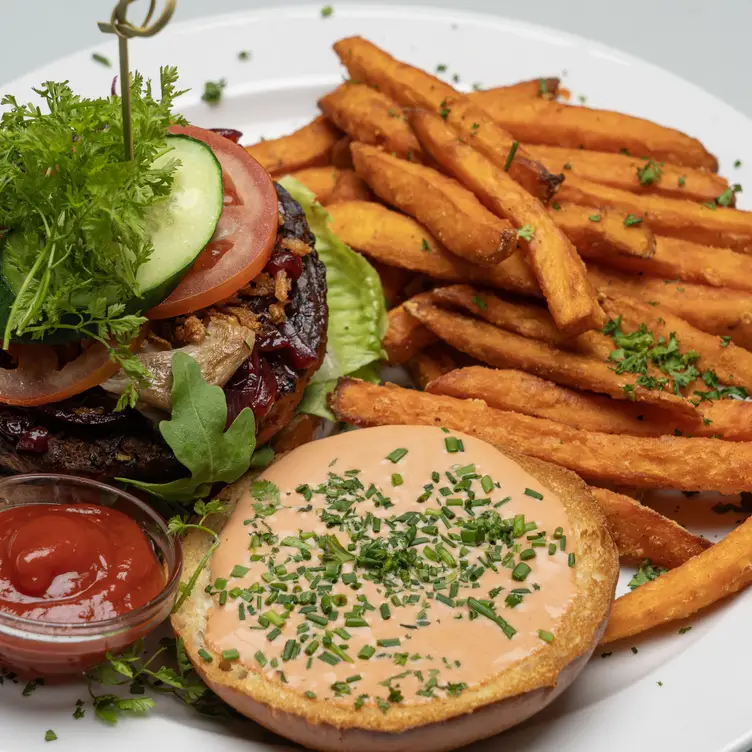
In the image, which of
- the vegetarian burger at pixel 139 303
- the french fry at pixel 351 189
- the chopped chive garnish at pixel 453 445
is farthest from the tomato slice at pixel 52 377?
the french fry at pixel 351 189

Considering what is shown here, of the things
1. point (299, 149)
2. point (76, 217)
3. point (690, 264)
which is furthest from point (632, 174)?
point (76, 217)

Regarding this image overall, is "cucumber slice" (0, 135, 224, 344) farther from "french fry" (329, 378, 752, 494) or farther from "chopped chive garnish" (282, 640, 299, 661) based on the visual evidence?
"chopped chive garnish" (282, 640, 299, 661)

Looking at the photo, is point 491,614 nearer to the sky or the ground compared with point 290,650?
nearer to the sky

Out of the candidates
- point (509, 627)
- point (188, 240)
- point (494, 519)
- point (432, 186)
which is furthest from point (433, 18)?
point (509, 627)

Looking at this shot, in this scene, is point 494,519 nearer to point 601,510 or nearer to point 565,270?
point 601,510

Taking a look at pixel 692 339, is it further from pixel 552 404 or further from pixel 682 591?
pixel 682 591

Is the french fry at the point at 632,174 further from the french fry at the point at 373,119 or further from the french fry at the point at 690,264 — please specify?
the french fry at the point at 373,119
